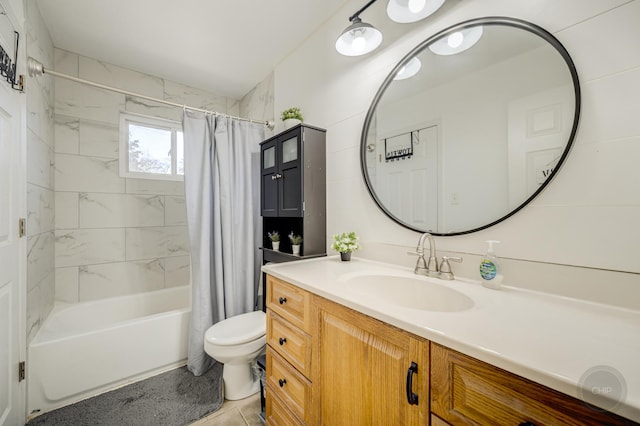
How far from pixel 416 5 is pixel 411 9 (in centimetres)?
3

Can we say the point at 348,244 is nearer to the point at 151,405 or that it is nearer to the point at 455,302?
the point at 455,302

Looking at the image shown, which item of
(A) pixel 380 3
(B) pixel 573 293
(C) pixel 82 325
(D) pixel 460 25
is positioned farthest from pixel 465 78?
(C) pixel 82 325

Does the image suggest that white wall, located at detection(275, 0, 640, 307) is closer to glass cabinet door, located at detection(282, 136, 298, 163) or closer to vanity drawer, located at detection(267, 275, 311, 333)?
vanity drawer, located at detection(267, 275, 311, 333)

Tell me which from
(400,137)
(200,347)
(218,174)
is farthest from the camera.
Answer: (218,174)

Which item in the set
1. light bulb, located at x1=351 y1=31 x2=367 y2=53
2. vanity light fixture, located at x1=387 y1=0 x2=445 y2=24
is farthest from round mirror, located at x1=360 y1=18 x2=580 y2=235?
light bulb, located at x1=351 y1=31 x2=367 y2=53

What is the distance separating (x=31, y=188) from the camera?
1521mm

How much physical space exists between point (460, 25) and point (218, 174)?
1.81 metres

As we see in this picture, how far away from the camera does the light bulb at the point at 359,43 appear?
4.48 feet

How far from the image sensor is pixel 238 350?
150cm

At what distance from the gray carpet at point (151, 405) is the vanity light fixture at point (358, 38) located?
229 centimetres

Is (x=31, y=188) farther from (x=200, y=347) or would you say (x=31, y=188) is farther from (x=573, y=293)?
(x=573, y=293)

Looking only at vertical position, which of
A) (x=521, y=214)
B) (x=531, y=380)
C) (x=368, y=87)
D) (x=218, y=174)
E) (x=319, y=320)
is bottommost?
(x=319, y=320)

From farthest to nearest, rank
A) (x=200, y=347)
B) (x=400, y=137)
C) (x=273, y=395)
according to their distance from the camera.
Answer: (x=200, y=347) < (x=400, y=137) < (x=273, y=395)

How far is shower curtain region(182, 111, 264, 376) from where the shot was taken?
6.20 feet
